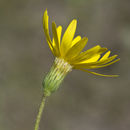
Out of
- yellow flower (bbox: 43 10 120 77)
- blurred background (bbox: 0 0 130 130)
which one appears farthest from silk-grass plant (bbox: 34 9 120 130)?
blurred background (bbox: 0 0 130 130)

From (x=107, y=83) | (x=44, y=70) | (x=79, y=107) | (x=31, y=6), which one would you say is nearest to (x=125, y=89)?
(x=107, y=83)

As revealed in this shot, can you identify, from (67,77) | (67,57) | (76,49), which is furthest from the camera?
(67,77)

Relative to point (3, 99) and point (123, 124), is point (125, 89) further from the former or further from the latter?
point (3, 99)

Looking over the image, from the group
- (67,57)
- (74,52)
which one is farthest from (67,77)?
(74,52)

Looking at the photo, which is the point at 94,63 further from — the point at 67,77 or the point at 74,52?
the point at 67,77

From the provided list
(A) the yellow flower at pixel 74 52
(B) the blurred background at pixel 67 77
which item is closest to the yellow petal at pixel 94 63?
(A) the yellow flower at pixel 74 52

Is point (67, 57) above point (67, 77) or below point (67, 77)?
below
